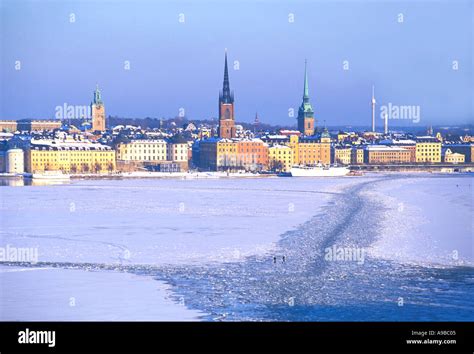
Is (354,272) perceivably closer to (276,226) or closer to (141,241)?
(141,241)

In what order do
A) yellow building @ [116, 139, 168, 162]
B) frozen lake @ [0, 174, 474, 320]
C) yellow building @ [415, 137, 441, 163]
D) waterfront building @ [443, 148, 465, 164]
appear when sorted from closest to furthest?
frozen lake @ [0, 174, 474, 320] < yellow building @ [116, 139, 168, 162] < waterfront building @ [443, 148, 465, 164] < yellow building @ [415, 137, 441, 163]

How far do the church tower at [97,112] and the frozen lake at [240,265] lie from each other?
3882 cm

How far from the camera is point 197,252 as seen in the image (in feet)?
28.2

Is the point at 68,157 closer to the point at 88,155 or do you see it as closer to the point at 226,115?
the point at 88,155

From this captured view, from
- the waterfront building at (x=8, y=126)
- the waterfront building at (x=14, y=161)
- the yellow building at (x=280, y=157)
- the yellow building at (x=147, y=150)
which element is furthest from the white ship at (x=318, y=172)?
the waterfront building at (x=8, y=126)

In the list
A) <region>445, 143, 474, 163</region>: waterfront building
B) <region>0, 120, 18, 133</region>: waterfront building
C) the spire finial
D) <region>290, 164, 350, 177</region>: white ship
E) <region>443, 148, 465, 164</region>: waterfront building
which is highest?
the spire finial

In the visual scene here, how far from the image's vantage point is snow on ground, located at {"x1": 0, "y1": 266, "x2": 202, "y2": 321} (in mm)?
5738

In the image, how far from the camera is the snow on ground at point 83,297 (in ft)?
18.8

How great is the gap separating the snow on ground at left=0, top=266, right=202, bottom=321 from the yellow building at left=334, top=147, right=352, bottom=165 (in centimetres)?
3938

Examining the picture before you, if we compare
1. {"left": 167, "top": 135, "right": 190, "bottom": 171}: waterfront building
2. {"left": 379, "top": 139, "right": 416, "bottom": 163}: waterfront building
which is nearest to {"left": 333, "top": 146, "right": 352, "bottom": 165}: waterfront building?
{"left": 379, "top": 139, "right": 416, "bottom": 163}: waterfront building

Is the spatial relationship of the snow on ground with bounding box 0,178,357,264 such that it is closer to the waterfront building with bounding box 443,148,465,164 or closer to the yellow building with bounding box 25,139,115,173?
the yellow building with bounding box 25,139,115,173

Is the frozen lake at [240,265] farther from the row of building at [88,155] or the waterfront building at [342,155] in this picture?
the waterfront building at [342,155]

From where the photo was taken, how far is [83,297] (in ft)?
20.7
